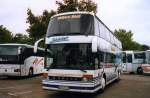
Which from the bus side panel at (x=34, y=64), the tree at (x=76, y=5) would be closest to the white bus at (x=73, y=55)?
the bus side panel at (x=34, y=64)

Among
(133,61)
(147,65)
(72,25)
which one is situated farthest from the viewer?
(133,61)

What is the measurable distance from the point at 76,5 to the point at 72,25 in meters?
15.0

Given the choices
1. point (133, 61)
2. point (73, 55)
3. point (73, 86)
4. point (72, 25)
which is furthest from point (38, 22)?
point (73, 86)

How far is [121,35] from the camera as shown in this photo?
75562mm

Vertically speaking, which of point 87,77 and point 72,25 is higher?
point 72,25

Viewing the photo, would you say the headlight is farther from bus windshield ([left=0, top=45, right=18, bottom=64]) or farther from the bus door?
the bus door

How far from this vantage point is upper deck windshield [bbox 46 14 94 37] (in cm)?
1432

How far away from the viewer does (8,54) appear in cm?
2381

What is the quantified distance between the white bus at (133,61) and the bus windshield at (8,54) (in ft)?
54.0

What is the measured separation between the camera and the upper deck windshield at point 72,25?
14320 mm

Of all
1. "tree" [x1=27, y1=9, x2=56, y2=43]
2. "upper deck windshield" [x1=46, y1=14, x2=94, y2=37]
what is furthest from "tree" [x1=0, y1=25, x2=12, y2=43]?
"upper deck windshield" [x1=46, y1=14, x2=94, y2=37]

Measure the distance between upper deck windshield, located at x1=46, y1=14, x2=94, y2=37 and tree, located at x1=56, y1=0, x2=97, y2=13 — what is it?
46.9 ft

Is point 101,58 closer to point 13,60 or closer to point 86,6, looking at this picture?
point 13,60

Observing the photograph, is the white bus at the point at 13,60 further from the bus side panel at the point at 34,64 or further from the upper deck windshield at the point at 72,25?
the upper deck windshield at the point at 72,25
